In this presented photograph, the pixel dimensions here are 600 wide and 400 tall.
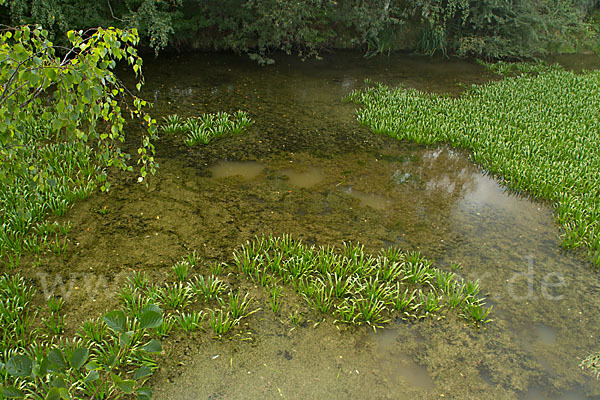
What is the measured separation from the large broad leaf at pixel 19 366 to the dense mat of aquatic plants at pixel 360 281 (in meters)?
2.13

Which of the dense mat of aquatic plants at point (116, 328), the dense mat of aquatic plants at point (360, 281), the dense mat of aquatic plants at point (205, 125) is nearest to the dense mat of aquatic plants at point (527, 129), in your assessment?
the dense mat of aquatic plants at point (360, 281)

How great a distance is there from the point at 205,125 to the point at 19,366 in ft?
19.3

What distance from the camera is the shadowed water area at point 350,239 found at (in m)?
3.47

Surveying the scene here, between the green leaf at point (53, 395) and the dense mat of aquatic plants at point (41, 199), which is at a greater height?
the green leaf at point (53, 395)

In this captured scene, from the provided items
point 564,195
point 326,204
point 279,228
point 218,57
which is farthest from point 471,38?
point 279,228

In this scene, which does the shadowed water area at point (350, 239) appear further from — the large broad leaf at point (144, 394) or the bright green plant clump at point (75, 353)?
the large broad leaf at point (144, 394)

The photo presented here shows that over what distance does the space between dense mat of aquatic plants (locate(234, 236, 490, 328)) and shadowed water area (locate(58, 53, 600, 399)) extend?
17cm

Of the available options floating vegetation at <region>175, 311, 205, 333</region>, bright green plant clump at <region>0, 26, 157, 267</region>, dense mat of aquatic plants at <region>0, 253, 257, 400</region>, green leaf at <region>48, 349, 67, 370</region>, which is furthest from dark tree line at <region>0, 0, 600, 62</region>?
green leaf at <region>48, 349, 67, 370</region>

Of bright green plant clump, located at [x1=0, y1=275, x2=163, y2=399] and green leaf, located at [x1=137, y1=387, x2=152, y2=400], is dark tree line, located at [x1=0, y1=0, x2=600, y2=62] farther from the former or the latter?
green leaf, located at [x1=137, y1=387, x2=152, y2=400]

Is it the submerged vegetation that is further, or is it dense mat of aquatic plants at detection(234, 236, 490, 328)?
dense mat of aquatic plants at detection(234, 236, 490, 328)

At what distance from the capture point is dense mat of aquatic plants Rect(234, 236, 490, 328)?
412 cm

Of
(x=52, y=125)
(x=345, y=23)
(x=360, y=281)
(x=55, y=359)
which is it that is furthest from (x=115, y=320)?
(x=345, y=23)

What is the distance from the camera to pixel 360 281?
4.50m

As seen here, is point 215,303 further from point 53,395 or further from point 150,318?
point 53,395
